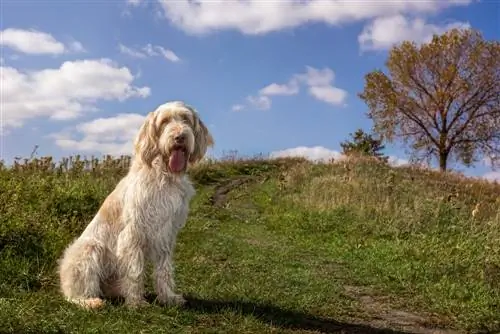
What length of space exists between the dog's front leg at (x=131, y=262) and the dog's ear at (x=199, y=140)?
40.9 inches

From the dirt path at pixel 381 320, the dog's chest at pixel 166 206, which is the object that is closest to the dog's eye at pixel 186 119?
the dog's chest at pixel 166 206

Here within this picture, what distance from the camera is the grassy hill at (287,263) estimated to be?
19.7 ft

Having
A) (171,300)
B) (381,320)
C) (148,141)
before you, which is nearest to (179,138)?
(148,141)

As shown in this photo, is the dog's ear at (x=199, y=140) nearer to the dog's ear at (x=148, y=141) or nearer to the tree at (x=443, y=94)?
the dog's ear at (x=148, y=141)

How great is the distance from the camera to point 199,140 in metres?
6.44

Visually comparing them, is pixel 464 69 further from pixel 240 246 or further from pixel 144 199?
pixel 144 199

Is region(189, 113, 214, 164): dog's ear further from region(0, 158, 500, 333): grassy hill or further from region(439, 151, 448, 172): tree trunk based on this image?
region(439, 151, 448, 172): tree trunk

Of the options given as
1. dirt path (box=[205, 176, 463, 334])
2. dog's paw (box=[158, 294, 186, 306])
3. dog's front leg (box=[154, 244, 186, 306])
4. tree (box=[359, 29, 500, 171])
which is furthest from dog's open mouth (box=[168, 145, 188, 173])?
tree (box=[359, 29, 500, 171])

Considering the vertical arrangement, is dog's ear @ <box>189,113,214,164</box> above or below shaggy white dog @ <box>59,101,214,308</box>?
above

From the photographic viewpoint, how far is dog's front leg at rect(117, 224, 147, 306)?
610 cm

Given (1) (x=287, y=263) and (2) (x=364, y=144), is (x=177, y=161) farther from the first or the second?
(2) (x=364, y=144)

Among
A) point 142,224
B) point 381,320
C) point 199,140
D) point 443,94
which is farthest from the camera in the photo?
point 443,94

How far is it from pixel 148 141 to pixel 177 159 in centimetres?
37

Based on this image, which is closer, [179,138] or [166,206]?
[179,138]
